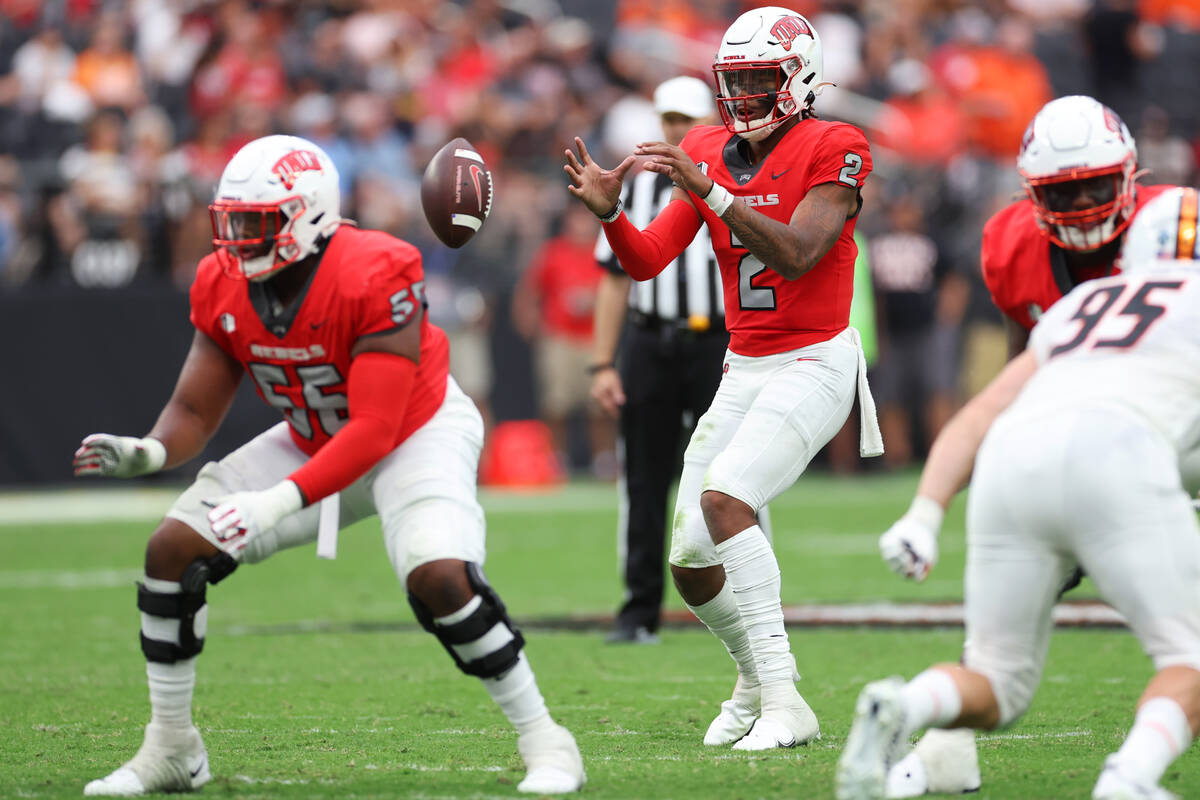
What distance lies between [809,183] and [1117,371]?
1.47 meters

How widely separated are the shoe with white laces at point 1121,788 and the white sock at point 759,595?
1410mm

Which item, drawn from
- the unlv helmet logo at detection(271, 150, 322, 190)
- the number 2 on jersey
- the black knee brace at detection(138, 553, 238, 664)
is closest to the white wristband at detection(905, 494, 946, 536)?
the number 2 on jersey

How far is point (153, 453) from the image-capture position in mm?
4148

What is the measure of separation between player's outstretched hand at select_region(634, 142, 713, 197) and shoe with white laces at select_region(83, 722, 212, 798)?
1837mm

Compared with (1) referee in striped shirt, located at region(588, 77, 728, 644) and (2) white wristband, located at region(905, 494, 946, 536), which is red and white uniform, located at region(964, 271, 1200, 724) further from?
(1) referee in striped shirt, located at region(588, 77, 728, 644)

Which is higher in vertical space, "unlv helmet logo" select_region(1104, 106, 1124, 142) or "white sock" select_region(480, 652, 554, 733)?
"unlv helmet logo" select_region(1104, 106, 1124, 142)

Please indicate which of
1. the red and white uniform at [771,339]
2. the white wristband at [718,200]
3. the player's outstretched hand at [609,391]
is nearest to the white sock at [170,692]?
the red and white uniform at [771,339]

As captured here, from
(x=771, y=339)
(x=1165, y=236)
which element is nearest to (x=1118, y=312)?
(x=1165, y=236)

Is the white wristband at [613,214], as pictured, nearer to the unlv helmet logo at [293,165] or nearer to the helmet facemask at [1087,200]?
the unlv helmet logo at [293,165]

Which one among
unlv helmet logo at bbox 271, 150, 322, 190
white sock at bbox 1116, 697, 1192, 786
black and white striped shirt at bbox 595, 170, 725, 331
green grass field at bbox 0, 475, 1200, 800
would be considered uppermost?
unlv helmet logo at bbox 271, 150, 322, 190

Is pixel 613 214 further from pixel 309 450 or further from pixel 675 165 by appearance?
pixel 309 450

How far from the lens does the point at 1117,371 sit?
342 cm

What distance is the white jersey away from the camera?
11.1 ft

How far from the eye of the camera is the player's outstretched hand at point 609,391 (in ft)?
21.8
